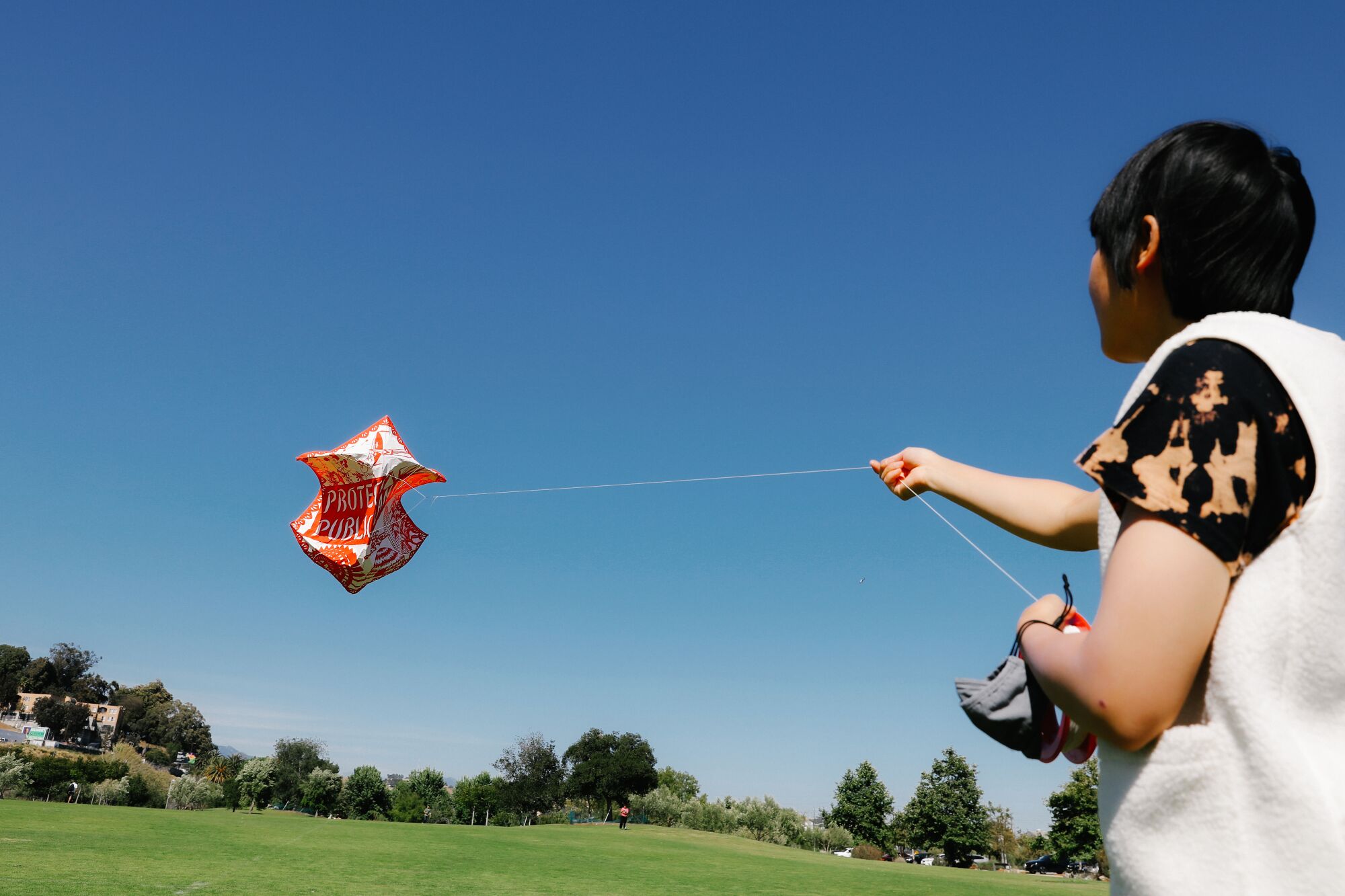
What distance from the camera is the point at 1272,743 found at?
29.1 inches

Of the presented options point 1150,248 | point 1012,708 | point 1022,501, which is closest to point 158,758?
point 1022,501

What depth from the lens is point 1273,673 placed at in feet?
2.46

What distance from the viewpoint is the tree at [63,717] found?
81562 millimetres

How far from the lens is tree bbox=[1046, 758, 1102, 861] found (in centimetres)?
4509

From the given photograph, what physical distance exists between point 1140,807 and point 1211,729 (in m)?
0.10

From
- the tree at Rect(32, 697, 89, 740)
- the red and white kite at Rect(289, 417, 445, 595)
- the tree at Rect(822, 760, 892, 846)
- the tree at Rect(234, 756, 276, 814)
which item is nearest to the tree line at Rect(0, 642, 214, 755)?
the tree at Rect(32, 697, 89, 740)

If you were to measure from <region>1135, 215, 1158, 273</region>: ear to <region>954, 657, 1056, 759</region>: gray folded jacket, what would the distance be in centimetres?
50

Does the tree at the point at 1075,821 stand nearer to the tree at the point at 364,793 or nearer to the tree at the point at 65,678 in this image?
the tree at the point at 364,793

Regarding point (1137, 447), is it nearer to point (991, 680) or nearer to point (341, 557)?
point (991, 680)

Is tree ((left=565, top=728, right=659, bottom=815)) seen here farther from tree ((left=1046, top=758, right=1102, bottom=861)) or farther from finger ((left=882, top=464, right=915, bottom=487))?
finger ((left=882, top=464, right=915, bottom=487))

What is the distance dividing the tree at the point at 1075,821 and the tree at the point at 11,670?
9405 cm

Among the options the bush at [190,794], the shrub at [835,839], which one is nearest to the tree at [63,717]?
the bush at [190,794]

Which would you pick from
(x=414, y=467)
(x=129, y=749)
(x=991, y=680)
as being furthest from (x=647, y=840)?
(x=129, y=749)

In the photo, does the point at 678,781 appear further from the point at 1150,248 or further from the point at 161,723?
the point at 1150,248
